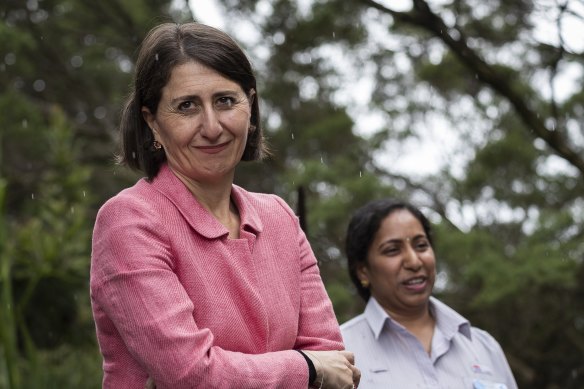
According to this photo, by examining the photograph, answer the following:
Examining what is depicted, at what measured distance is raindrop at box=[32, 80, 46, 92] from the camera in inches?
445

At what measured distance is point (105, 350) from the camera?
1.88 meters

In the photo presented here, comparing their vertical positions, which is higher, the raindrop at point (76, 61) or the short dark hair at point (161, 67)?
the short dark hair at point (161, 67)

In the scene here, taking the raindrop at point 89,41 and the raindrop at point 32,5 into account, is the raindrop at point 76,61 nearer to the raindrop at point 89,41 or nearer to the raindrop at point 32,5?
the raindrop at point 89,41

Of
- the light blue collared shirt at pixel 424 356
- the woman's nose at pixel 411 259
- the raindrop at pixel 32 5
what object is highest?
the woman's nose at pixel 411 259

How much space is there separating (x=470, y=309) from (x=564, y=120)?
289cm

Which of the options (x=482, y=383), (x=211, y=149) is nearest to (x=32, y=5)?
(x=482, y=383)

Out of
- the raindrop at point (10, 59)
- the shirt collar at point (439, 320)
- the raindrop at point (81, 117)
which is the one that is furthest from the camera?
the raindrop at point (81, 117)

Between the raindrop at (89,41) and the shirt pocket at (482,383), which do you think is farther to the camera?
the raindrop at (89,41)

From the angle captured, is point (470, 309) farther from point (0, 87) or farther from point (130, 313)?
point (130, 313)

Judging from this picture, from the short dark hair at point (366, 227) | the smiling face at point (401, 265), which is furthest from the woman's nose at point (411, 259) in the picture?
the short dark hair at point (366, 227)

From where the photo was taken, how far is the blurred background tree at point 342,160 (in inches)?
270

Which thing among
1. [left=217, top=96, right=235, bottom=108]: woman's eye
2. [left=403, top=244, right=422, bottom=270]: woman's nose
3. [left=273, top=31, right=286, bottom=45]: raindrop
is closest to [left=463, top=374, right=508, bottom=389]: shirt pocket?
[left=403, top=244, right=422, bottom=270]: woman's nose

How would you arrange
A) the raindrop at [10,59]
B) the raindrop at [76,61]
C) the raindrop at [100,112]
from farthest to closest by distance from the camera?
the raindrop at [76,61], the raindrop at [100,112], the raindrop at [10,59]

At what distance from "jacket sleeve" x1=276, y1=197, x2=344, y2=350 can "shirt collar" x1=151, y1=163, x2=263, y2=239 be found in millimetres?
150
